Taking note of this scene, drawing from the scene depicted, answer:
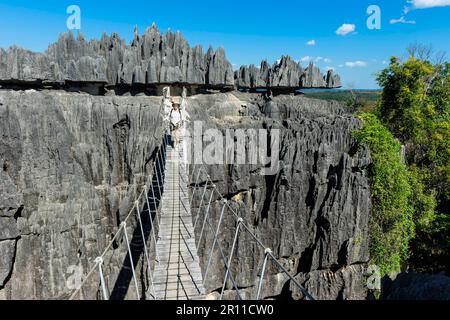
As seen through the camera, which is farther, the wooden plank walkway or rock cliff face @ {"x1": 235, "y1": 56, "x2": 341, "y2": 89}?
rock cliff face @ {"x1": 235, "y1": 56, "x2": 341, "y2": 89}

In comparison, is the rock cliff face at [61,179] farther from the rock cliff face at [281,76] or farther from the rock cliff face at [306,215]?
the rock cliff face at [281,76]

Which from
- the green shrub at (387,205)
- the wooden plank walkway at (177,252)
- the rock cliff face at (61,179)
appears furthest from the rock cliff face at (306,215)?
the wooden plank walkway at (177,252)

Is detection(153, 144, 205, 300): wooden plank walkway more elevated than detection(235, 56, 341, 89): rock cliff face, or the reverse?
detection(235, 56, 341, 89): rock cliff face

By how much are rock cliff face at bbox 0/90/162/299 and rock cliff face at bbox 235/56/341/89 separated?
10.7 m

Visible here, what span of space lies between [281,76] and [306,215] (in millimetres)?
11634

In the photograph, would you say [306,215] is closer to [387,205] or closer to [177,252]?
[387,205]

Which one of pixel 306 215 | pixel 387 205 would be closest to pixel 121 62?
pixel 306 215

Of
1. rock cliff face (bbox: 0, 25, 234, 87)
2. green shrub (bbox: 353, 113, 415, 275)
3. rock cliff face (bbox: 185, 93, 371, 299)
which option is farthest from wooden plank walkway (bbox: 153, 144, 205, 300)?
rock cliff face (bbox: 0, 25, 234, 87)

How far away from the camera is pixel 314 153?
13.0 meters

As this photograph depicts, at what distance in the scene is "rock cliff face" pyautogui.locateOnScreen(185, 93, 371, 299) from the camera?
1232cm

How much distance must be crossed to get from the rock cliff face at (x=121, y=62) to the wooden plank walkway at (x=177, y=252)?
13518 millimetres

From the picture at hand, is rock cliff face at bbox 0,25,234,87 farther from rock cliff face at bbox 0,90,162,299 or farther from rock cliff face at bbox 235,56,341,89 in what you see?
rock cliff face at bbox 0,90,162,299

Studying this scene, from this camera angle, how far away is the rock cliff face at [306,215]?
12320mm
